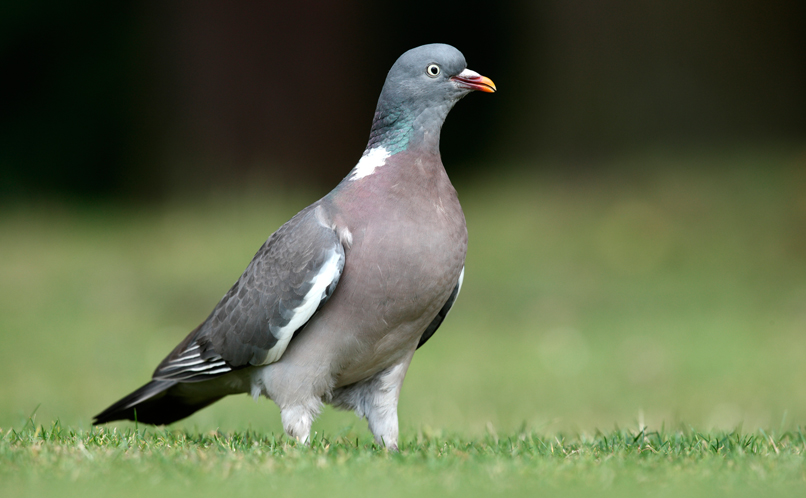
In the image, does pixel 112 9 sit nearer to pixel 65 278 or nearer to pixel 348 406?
pixel 65 278

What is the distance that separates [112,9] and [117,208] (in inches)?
153

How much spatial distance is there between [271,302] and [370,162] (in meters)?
0.83

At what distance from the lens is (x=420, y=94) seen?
14.7 feet

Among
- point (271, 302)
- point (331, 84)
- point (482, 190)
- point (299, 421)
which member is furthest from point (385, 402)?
point (331, 84)

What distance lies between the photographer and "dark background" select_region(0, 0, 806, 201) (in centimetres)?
1124

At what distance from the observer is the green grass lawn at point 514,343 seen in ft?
11.5

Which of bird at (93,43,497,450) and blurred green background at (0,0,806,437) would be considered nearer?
bird at (93,43,497,450)

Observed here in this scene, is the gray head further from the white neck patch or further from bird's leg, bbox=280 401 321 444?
bird's leg, bbox=280 401 321 444

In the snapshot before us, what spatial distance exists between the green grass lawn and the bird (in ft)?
1.11

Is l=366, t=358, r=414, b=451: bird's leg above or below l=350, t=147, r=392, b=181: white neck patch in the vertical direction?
below

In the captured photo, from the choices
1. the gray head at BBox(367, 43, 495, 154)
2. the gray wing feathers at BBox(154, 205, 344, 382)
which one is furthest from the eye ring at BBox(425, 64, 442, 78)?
the gray wing feathers at BBox(154, 205, 344, 382)

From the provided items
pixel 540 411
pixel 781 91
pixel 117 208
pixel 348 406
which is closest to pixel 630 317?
pixel 540 411

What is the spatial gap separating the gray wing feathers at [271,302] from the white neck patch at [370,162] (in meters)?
0.27

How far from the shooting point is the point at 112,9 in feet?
51.9
